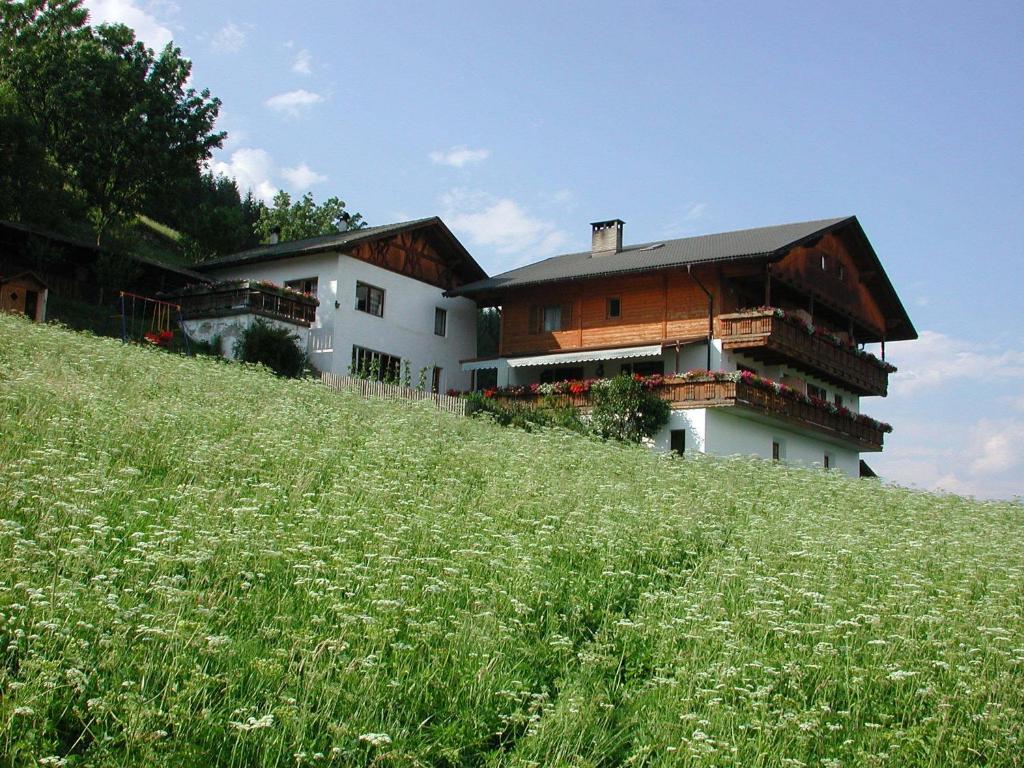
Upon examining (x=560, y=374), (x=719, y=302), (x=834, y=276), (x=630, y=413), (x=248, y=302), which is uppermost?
(x=834, y=276)

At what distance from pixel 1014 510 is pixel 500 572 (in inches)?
645

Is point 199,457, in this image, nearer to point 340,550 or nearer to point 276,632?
point 340,550

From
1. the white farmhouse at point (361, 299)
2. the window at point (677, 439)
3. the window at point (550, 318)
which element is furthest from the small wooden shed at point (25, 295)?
the window at point (677, 439)

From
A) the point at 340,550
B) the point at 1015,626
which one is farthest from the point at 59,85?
the point at 1015,626

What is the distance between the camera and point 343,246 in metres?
33.7

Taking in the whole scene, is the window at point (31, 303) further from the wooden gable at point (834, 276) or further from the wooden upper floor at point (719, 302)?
the wooden gable at point (834, 276)

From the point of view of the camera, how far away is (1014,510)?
21500 millimetres

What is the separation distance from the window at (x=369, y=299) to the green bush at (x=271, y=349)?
13.0 feet

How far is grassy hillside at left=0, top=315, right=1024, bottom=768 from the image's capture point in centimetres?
611

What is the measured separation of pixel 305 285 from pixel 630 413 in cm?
1248

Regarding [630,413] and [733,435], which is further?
[733,435]

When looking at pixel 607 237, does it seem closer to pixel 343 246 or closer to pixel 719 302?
pixel 719 302

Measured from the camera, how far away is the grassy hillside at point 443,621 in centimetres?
611

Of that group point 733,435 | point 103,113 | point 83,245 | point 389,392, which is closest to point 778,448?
point 733,435
